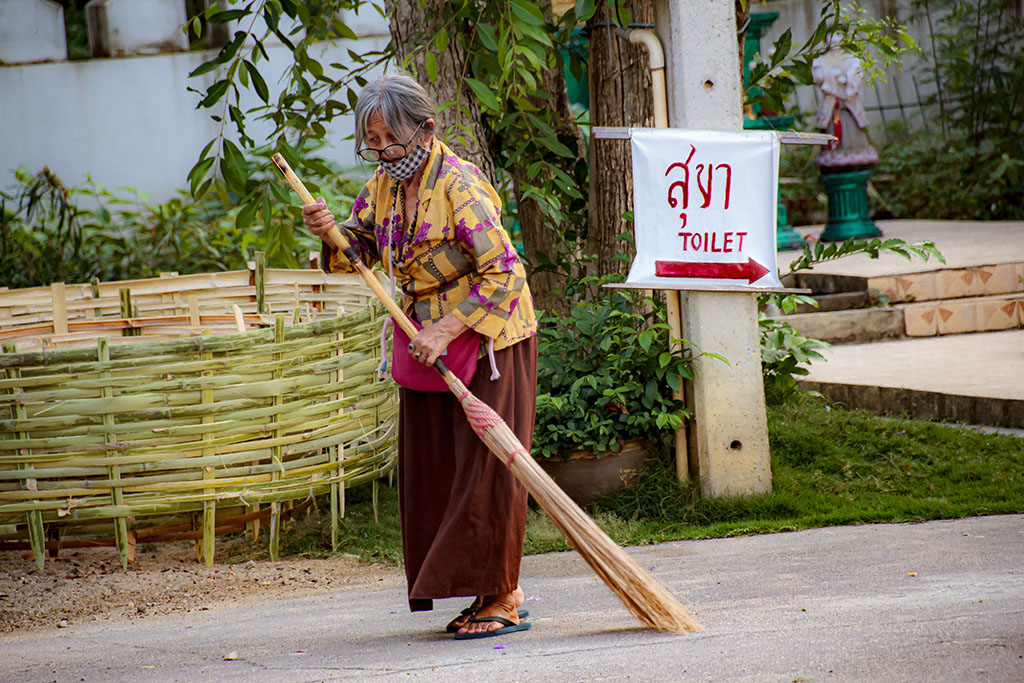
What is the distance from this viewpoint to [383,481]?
5230 mm

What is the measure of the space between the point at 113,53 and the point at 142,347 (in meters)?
5.73

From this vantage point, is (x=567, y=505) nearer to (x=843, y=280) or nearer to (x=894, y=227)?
(x=843, y=280)

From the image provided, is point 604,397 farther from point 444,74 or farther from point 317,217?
point 317,217

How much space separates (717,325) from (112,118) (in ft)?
20.2

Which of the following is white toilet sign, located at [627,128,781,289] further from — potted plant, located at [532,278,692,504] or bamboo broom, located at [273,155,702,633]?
bamboo broom, located at [273,155,702,633]

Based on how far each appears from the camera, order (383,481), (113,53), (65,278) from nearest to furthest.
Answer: (383,481)
(65,278)
(113,53)

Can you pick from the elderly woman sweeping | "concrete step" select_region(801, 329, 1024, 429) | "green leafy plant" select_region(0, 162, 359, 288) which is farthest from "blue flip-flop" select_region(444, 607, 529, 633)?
"green leafy plant" select_region(0, 162, 359, 288)

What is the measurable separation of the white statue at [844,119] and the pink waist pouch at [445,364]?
6.81m

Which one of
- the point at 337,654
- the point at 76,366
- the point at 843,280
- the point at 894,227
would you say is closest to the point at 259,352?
the point at 76,366

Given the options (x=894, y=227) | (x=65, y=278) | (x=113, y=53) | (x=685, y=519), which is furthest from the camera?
(x=894, y=227)

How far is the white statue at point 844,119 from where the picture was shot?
9094 millimetres

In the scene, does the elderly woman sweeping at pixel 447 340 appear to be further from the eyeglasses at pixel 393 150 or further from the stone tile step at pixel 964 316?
the stone tile step at pixel 964 316

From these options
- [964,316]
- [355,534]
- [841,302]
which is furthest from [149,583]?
[964,316]

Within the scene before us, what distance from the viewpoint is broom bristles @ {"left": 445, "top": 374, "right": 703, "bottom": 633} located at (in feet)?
9.70
